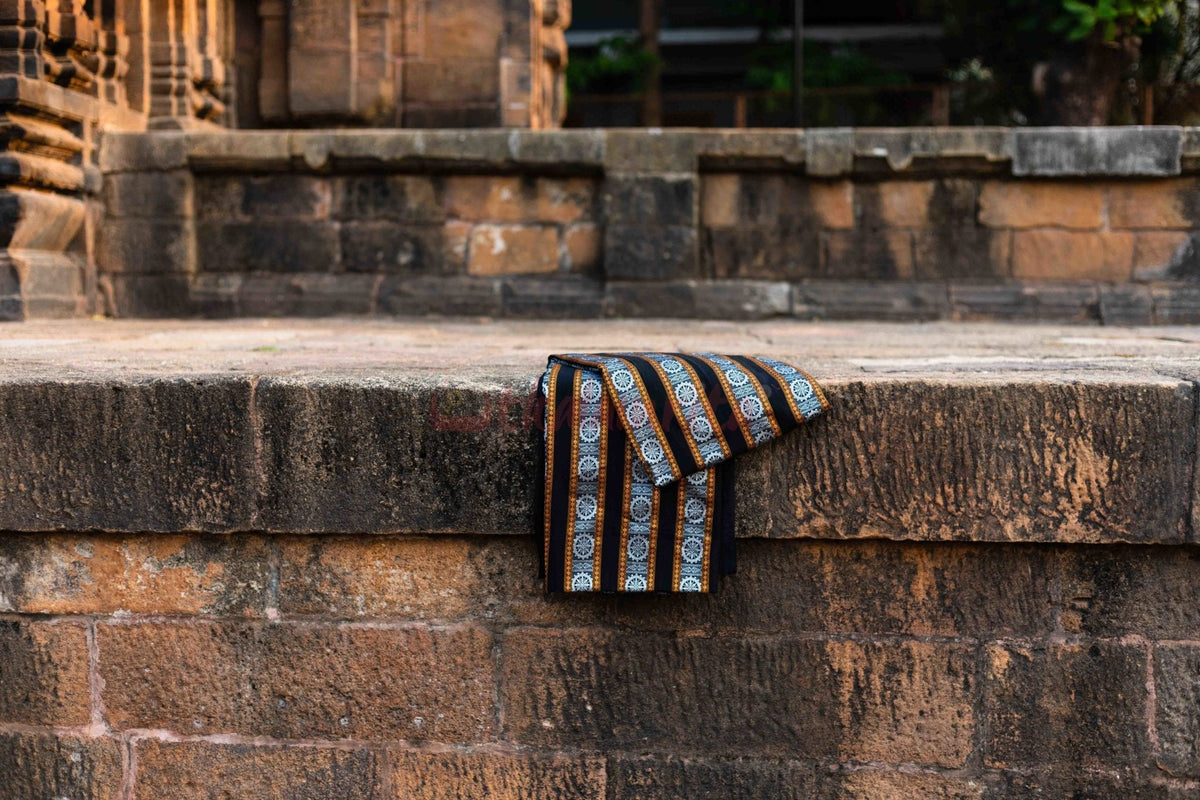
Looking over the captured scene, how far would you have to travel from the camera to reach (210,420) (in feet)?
7.32

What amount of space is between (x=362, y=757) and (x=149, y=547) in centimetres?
64

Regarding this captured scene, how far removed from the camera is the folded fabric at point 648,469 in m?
2.12

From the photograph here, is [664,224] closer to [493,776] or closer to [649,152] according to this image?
[649,152]

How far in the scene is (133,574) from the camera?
7.71 ft

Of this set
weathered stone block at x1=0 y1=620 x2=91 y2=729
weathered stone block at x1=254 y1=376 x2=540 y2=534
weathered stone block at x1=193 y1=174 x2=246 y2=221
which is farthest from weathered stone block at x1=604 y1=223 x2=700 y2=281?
weathered stone block at x1=0 y1=620 x2=91 y2=729

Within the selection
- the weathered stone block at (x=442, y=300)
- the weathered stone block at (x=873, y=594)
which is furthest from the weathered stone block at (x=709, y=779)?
the weathered stone block at (x=442, y=300)

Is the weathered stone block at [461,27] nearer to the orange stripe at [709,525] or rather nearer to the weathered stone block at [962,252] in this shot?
the weathered stone block at [962,252]

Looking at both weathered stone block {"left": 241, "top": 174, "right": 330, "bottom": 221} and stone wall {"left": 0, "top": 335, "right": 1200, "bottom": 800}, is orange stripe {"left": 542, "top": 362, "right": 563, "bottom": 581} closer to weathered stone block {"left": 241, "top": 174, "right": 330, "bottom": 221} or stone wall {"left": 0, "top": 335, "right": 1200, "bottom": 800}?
stone wall {"left": 0, "top": 335, "right": 1200, "bottom": 800}

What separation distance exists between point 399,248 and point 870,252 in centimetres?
244

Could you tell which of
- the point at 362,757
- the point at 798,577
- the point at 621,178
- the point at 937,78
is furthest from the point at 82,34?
the point at 937,78

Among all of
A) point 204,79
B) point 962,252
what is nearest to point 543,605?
point 962,252

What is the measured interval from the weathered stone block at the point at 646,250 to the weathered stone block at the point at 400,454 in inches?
133

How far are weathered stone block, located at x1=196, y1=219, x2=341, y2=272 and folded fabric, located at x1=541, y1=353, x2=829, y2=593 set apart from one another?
387cm

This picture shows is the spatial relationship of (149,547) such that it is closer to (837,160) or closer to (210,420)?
(210,420)
